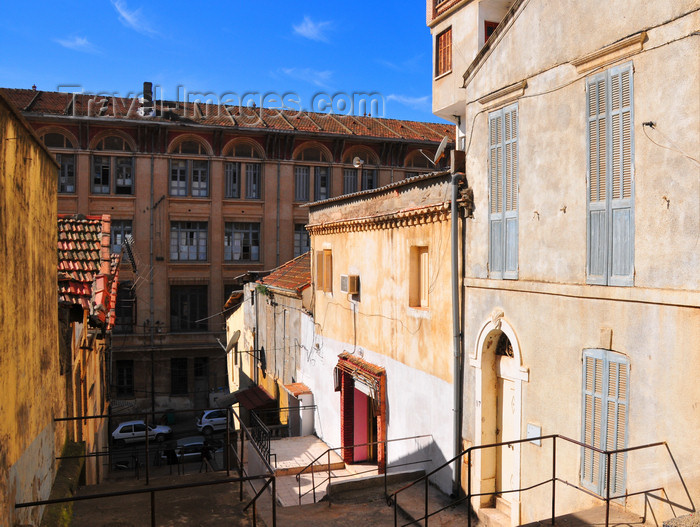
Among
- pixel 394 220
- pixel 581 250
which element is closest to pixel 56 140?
pixel 394 220

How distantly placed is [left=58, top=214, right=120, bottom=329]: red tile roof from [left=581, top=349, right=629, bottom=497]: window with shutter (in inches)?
285

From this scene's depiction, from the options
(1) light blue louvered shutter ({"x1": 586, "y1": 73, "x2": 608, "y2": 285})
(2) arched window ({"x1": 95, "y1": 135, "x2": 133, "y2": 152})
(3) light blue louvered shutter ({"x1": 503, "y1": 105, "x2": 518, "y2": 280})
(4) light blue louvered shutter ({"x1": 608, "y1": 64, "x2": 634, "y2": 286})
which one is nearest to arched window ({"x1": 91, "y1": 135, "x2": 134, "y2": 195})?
(2) arched window ({"x1": 95, "y1": 135, "x2": 133, "y2": 152})

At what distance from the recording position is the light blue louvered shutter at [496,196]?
10.9m

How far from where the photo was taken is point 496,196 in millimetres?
11078

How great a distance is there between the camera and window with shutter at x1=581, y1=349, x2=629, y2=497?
831 cm

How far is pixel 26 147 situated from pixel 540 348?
762 cm

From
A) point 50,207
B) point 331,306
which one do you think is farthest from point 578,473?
point 331,306

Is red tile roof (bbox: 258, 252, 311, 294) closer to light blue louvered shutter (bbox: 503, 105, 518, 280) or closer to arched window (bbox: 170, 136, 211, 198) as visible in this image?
light blue louvered shutter (bbox: 503, 105, 518, 280)

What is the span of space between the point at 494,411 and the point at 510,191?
158 inches

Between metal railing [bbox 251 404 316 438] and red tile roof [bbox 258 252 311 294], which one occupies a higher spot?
red tile roof [bbox 258 252 311 294]

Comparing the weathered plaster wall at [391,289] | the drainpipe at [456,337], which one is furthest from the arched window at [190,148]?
the drainpipe at [456,337]

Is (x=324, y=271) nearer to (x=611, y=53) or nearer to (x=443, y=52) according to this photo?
(x=443, y=52)

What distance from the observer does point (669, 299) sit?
24.6 ft

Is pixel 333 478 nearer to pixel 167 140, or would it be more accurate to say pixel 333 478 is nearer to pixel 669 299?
pixel 669 299
